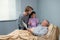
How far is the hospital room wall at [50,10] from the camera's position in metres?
4.08

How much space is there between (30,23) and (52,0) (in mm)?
1173

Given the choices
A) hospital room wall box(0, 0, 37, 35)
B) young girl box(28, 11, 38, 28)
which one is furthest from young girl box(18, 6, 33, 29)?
hospital room wall box(0, 0, 37, 35)

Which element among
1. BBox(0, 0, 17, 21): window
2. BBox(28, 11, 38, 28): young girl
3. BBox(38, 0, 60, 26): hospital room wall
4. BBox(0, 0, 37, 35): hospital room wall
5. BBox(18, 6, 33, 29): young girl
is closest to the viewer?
BBox(18, 6, 33, 29): young girl

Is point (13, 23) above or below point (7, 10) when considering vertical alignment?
below

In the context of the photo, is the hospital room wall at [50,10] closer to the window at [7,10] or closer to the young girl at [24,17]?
the window at [7,10]

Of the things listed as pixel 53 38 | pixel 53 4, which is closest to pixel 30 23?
pixel 53 38

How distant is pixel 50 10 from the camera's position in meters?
4.32

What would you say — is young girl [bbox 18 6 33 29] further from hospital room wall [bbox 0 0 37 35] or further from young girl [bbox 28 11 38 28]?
hospital room wall [bbox 0 0 37 35]

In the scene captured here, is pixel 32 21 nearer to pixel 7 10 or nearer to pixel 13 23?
pixel 13 23

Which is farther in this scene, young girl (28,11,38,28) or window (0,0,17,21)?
window (0,0,17,21)

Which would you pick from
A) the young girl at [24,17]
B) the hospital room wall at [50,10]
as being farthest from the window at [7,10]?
the young girl at [24,17]

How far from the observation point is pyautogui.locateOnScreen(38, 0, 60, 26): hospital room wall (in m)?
4.08

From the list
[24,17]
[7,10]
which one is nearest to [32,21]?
[24,17]

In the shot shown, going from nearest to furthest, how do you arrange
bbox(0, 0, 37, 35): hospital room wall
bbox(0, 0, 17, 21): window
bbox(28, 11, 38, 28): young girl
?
bbox(28, 11, 38, 28): young girl, bbox(0, 0, 37, 35): hospital room wall, bbox(0, 0, 17, 21): window
